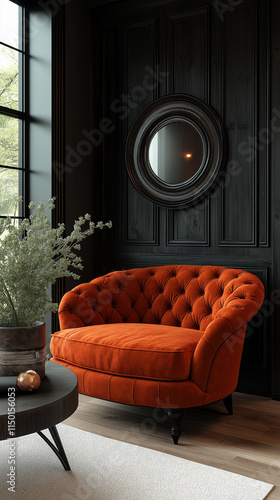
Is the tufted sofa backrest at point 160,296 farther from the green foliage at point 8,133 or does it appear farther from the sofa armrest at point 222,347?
the green foliage at point 8,133

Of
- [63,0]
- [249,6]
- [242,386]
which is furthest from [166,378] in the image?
[63,0]

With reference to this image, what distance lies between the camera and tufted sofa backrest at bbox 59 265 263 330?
3.05 metres

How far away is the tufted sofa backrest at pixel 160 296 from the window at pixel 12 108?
97cm

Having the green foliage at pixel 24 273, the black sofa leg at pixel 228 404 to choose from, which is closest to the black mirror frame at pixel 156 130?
the black sofa leg at pixel 228 404

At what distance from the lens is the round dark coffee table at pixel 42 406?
5.22ft

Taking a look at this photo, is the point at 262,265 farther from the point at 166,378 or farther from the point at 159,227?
the point at 166,378

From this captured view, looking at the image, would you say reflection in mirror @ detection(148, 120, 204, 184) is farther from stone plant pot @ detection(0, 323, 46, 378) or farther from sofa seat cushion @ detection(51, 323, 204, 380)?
stone plant pot @ detection(0, 323, 46, 378)

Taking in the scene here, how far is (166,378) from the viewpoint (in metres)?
2.47

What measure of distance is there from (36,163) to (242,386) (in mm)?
2278

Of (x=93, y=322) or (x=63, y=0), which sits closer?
(x=93, y=322)

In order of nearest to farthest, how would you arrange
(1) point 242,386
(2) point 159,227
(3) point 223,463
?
(3) point 223,463 < (1) point 242,386 < (2) point 159,227

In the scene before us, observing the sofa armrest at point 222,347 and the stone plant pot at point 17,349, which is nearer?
the stone plant pot at point 17,349

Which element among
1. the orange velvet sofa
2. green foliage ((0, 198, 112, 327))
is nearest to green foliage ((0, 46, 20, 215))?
the orange velvet sofa

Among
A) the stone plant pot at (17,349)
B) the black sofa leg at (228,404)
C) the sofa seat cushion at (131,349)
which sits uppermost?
the stone plant pot at (17,349)
